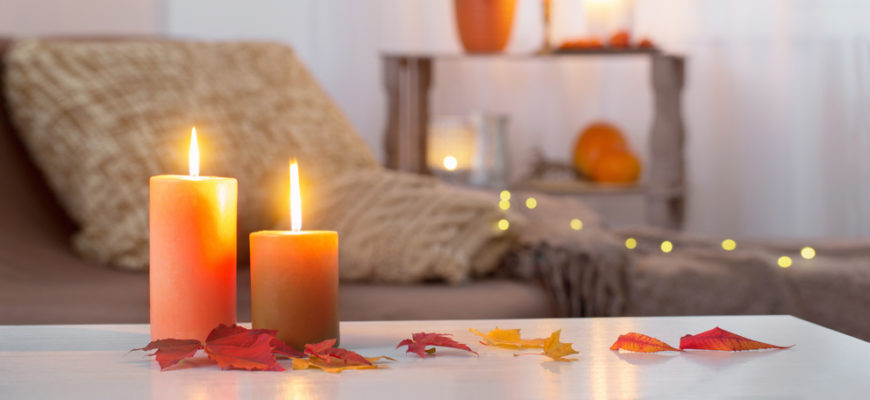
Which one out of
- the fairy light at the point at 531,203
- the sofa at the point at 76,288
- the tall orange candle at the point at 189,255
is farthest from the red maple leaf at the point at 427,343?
the fairy light at the point at 531,203

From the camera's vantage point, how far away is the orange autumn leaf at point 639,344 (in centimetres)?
53

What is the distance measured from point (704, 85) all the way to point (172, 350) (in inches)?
88.3

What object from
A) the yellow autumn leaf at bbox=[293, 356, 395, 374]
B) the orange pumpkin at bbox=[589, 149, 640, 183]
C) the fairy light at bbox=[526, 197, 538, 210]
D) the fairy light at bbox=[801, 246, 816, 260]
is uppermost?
the orange pumpkin at bbox=[589, 149, 640, 183]

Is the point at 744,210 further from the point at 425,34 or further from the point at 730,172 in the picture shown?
the point at 425,34

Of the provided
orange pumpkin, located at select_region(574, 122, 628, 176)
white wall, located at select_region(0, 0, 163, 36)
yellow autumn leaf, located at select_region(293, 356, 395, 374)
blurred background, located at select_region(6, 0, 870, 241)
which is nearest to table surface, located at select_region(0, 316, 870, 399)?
yellow autumn leaf, located at select_region(293, 356, 395, 374)

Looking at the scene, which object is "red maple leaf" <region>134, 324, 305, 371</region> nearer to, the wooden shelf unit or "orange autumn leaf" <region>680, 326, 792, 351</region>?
"orange autumn leaf" <region>680, 326, 792, 351</region>

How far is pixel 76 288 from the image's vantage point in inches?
45.8

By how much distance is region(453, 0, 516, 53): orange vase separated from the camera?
2.14 m

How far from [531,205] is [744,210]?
1.27 metres

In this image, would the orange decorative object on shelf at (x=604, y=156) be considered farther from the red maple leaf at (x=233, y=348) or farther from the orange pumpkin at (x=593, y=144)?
the red maple leaf at (x=233, y=348)

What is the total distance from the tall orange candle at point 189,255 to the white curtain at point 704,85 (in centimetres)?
206

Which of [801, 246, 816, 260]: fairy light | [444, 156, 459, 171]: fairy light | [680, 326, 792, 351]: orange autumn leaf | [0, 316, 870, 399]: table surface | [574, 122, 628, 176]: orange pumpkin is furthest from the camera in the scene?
[574, 122, 628, 176]: orange pumpkin

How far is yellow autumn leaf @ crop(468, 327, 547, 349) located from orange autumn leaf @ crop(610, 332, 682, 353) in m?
0.05

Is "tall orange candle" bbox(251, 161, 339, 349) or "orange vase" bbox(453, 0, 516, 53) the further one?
"orange vase" bbox(453, 0, 516, 53)
